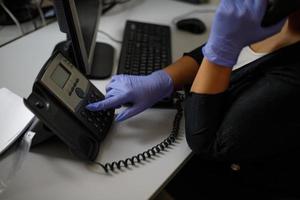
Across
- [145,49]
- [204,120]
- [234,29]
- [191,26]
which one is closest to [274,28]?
[234,29]

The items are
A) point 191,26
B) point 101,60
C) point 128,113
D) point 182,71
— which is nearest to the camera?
point 128,113

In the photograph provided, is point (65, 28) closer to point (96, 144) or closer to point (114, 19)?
point (96, 144)

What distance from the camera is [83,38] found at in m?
0.90

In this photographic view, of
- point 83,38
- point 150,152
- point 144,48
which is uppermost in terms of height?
point 83,38

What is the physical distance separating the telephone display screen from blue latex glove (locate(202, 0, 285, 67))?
0.35 m

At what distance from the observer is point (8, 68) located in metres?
1.04

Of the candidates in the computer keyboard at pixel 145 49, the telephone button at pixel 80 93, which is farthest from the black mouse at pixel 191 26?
the telephone button at pixel 80 93

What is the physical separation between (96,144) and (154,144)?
0.15 m

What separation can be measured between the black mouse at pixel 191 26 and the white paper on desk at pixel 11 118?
749 millimetres

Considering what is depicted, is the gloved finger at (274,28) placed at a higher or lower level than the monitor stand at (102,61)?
higher

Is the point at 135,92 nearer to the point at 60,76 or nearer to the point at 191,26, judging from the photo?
the point at 60,76

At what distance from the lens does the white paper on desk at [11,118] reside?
0.74 m

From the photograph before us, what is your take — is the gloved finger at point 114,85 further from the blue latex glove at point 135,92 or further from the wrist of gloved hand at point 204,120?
the wrist of gloved hand at point 204,120

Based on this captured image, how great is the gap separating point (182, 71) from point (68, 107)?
390mm
